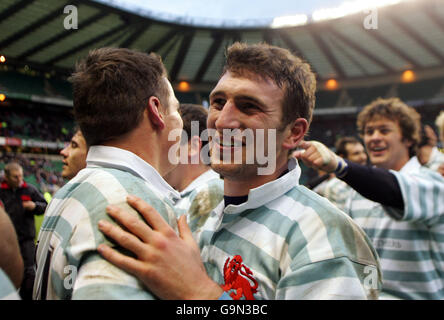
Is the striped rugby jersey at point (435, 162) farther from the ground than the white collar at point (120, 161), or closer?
farther from the ground

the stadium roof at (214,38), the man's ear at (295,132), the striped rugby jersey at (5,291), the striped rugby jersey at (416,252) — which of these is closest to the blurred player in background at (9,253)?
the striped rugby jersey at (5,291)

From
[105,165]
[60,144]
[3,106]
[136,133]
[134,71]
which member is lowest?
[105,165]

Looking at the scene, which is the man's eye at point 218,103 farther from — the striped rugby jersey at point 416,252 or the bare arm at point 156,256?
the striped rugby jersey at point 416,252

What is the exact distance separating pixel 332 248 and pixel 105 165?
803 mm

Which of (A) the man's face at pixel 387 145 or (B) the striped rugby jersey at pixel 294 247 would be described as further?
(A) the man's face at pixel 387 145

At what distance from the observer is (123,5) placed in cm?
1814

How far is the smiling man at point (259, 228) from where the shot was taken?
995mm

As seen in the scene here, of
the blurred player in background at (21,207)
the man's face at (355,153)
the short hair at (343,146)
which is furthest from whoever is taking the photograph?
the short hair at (343,146)

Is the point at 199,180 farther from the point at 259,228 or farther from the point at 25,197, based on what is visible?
the point at 25,197

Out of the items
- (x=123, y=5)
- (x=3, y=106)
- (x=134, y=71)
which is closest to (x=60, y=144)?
(x=3, y=106)

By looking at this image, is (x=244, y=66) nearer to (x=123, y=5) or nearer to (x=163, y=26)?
(x=123, y=5)

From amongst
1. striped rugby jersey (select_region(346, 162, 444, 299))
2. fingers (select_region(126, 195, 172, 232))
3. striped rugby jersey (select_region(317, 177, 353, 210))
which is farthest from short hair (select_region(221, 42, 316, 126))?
striped rugby jersey (select_region(317, 177, 353, 210))

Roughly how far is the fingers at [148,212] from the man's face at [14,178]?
177 inches
